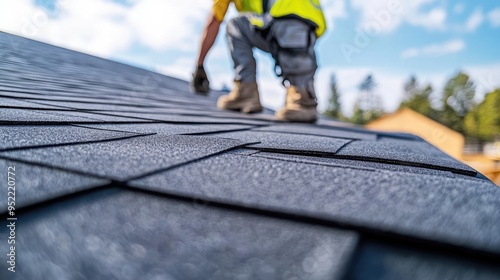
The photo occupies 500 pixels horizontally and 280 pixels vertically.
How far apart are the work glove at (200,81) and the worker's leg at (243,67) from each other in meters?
0.33

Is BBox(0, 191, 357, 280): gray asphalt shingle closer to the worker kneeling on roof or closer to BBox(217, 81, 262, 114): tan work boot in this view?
the worker kneeling on roof

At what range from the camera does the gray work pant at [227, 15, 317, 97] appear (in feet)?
7.16

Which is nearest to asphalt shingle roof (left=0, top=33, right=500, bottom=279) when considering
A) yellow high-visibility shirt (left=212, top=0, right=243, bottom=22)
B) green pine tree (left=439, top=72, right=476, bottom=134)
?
yellow high-visibility shirt (left=212, top=0, right=243, bottom=22)

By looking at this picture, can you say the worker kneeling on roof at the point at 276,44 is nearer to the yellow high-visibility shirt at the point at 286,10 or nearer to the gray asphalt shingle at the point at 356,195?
the yellow high-visibility shirt at the point at 286,10

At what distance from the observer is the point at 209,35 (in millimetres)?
2631

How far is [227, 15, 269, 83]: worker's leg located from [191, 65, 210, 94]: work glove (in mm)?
364

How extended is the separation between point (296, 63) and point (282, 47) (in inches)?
6.5

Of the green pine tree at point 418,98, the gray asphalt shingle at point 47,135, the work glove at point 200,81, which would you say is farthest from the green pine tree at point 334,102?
the gray asphalt shingle at point 47,135

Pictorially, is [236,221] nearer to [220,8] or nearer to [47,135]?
[47,135]

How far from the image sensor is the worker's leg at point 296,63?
2.18 meters

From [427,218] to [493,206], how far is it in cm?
13

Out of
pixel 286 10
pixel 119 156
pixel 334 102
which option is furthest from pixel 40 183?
pixel 334 102

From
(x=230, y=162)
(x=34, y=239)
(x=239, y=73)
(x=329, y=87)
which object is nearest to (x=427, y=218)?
(x=230, y=162)

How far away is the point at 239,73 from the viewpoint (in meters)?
2.75
